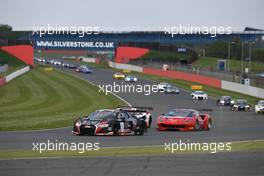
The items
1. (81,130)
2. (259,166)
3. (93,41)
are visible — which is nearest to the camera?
(259,166)

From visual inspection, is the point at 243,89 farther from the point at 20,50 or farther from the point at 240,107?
the point at 20,50

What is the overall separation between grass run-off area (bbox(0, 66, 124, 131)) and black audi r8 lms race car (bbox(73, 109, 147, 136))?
12.9 feet

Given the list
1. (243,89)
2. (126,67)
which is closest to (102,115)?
(243,89)

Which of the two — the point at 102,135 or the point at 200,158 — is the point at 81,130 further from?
the point at 200,158

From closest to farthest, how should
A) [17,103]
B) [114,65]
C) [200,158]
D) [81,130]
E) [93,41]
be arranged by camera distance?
[200,158], [81,130], [17,103], [93,41], [114,65]

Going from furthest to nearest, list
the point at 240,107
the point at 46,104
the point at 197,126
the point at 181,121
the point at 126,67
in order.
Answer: the point at 126,67 < the point at 240,107 < the point at 46,104 < the point at 197,126 < the point at 181,121

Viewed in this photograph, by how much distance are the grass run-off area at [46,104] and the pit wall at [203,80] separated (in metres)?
14.6

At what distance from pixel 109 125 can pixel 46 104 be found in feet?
85.0

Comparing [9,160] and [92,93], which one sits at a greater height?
[9,160]

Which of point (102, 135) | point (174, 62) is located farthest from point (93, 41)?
point (102, 135)

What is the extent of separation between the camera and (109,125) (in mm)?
26297

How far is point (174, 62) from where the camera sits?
4911 inches

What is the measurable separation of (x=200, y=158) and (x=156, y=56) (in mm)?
111296

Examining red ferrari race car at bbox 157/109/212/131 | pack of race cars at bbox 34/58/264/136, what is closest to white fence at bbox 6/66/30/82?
pack of race cars at bbox 34/58/264/136
